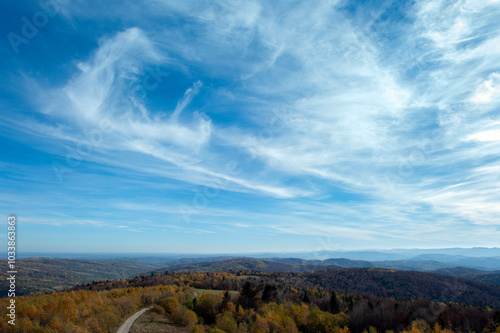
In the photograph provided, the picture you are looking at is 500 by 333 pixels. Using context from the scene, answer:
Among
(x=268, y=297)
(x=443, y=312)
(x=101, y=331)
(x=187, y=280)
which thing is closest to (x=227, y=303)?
(x=268, y=297)

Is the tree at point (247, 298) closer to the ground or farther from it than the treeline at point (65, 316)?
closer to the ground

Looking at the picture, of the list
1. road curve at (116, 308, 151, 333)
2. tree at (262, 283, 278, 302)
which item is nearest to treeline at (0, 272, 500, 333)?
road curve at (116, 308, 151, 333)

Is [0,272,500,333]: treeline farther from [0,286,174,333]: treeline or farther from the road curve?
the road curve

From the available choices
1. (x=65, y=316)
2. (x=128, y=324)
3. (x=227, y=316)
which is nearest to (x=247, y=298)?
(x=227, y=316)

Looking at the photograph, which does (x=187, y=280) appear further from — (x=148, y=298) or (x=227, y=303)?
(x=227, y=303)

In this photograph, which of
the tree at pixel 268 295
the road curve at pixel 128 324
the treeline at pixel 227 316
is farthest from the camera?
the tree at pixel 268 295

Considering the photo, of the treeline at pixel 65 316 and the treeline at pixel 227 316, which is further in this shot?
the treeline at pixel 227 316

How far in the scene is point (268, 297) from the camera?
293ft

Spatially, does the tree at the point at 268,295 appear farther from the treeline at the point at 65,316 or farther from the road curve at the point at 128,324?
the treeline at the point at 65,316

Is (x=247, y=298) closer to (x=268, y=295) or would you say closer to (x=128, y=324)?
(x=268, y=295)

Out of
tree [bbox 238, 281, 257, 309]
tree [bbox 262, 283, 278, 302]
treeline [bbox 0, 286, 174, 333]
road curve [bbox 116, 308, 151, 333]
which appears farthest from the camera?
tree [bbox 262, 283, 278, 302]

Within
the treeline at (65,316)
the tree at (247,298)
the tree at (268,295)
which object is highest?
the treeline at (65,316)

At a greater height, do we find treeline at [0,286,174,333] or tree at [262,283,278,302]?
treeline at [0,286,174,333]

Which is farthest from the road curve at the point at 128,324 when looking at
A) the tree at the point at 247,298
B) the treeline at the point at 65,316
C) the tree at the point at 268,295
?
the tree at the point at 268,295
